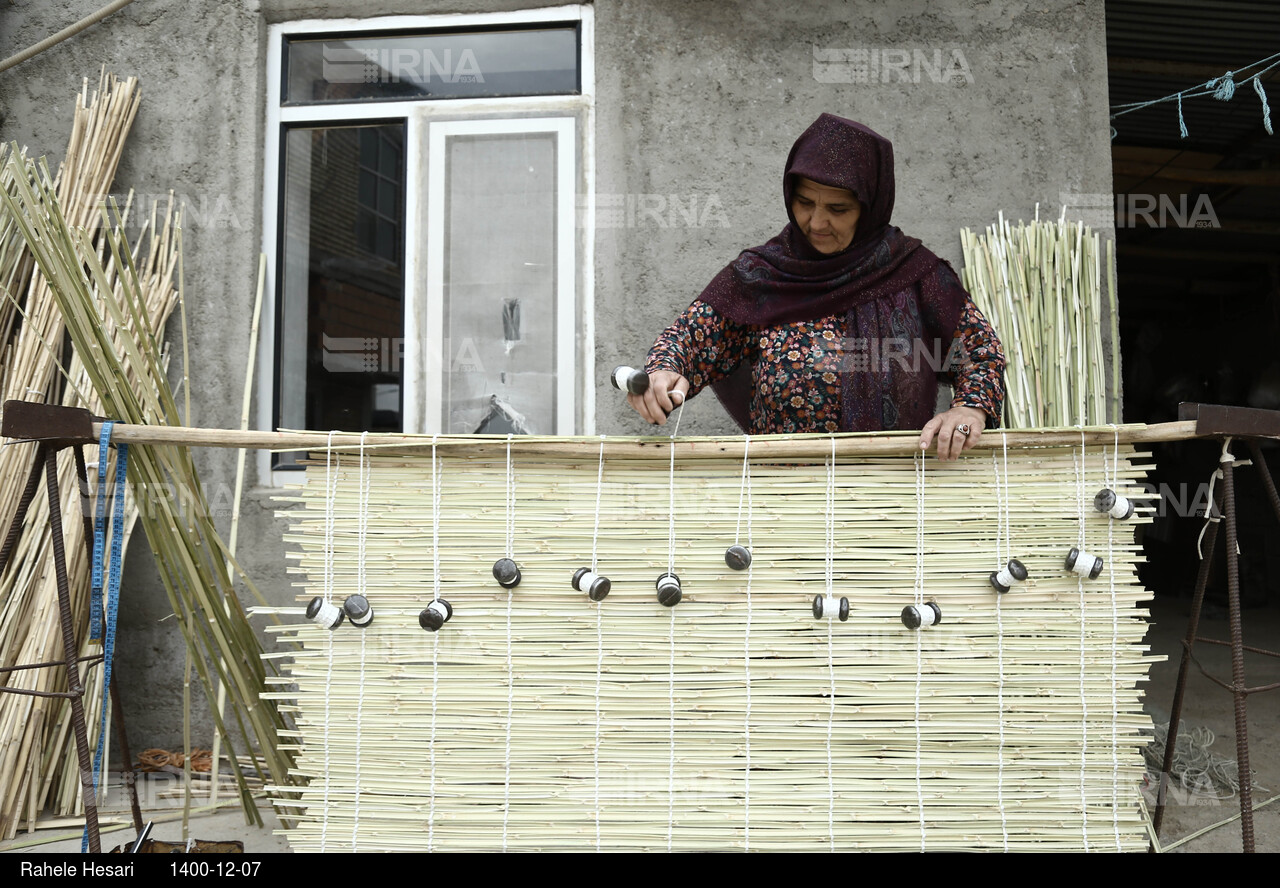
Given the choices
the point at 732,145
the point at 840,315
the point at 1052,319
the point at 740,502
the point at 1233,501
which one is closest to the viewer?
the point at 1233,501

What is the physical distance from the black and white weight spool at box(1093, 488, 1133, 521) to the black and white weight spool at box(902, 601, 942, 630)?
415mm

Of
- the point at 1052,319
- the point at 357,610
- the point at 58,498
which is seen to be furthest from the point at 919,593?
the point at 58,498

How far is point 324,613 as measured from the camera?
5.74 ft

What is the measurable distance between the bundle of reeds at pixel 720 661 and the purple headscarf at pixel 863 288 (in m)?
0.30

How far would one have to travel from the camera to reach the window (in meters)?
3.07

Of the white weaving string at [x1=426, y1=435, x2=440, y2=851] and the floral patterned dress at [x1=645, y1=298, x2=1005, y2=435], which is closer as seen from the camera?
the white weaving string at [x1=426, y1=435, x2=440, y2=851]

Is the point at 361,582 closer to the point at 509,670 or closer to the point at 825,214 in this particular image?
the point at 509,670

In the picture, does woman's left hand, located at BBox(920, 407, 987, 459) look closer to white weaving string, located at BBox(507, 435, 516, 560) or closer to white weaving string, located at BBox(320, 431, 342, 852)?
white weaving string, located at BBox(507, 435, 516, 560)

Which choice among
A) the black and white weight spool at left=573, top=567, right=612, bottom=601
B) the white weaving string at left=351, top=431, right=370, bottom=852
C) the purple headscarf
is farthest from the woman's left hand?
the white weaving string at left=351, top=431, right=370, bottom=852

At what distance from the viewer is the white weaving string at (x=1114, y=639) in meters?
1.75

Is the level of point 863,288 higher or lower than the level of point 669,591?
higher

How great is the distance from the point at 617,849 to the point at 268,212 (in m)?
2.60

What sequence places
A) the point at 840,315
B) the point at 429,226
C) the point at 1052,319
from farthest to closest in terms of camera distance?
the point at 429,226 < the point at 1052,319 < the point at 840,315

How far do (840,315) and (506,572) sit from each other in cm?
102
